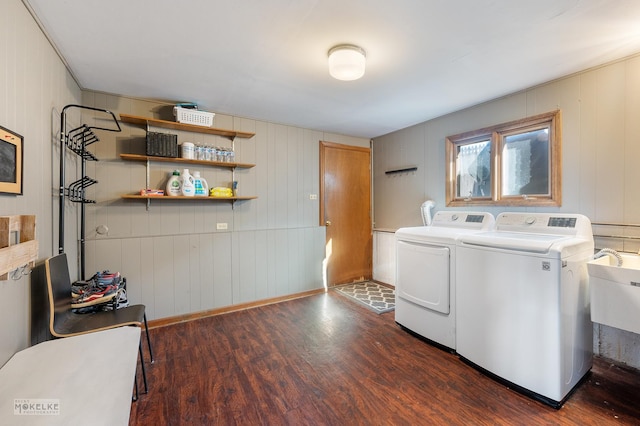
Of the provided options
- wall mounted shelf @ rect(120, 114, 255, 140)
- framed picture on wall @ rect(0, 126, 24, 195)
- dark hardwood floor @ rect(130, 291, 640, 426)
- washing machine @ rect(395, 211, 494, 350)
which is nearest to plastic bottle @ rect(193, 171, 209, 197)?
wall mounted shelf @ rect(120, 114, 255, 140)

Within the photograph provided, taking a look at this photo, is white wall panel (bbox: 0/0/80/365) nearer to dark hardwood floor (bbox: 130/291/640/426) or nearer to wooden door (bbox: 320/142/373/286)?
dark hardwood floor (bbox: 130/291/640/426)

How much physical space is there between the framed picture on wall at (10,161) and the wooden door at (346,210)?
9.89 ft

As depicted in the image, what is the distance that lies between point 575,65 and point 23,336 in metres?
4.06

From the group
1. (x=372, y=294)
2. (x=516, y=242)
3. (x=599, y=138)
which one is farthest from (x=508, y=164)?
(x=372, y=294)

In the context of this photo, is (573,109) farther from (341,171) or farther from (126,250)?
(126,250)

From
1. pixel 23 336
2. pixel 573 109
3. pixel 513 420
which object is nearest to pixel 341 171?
pixel 573 109

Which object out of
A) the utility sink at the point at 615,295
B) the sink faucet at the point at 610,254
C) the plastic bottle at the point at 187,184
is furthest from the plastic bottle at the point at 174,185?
the sink faucet at the point at 610,254

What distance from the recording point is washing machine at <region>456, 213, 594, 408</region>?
5.55 feet

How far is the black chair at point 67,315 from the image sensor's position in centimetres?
164

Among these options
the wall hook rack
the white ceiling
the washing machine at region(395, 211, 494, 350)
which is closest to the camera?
the white ceiling

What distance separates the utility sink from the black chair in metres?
2.79

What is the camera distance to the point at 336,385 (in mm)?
1925

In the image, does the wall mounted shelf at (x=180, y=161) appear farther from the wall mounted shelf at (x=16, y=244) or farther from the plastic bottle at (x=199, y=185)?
the wall mounted shelf at (x=16, y=244)

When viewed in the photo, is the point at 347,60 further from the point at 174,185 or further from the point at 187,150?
the point at 174,185
